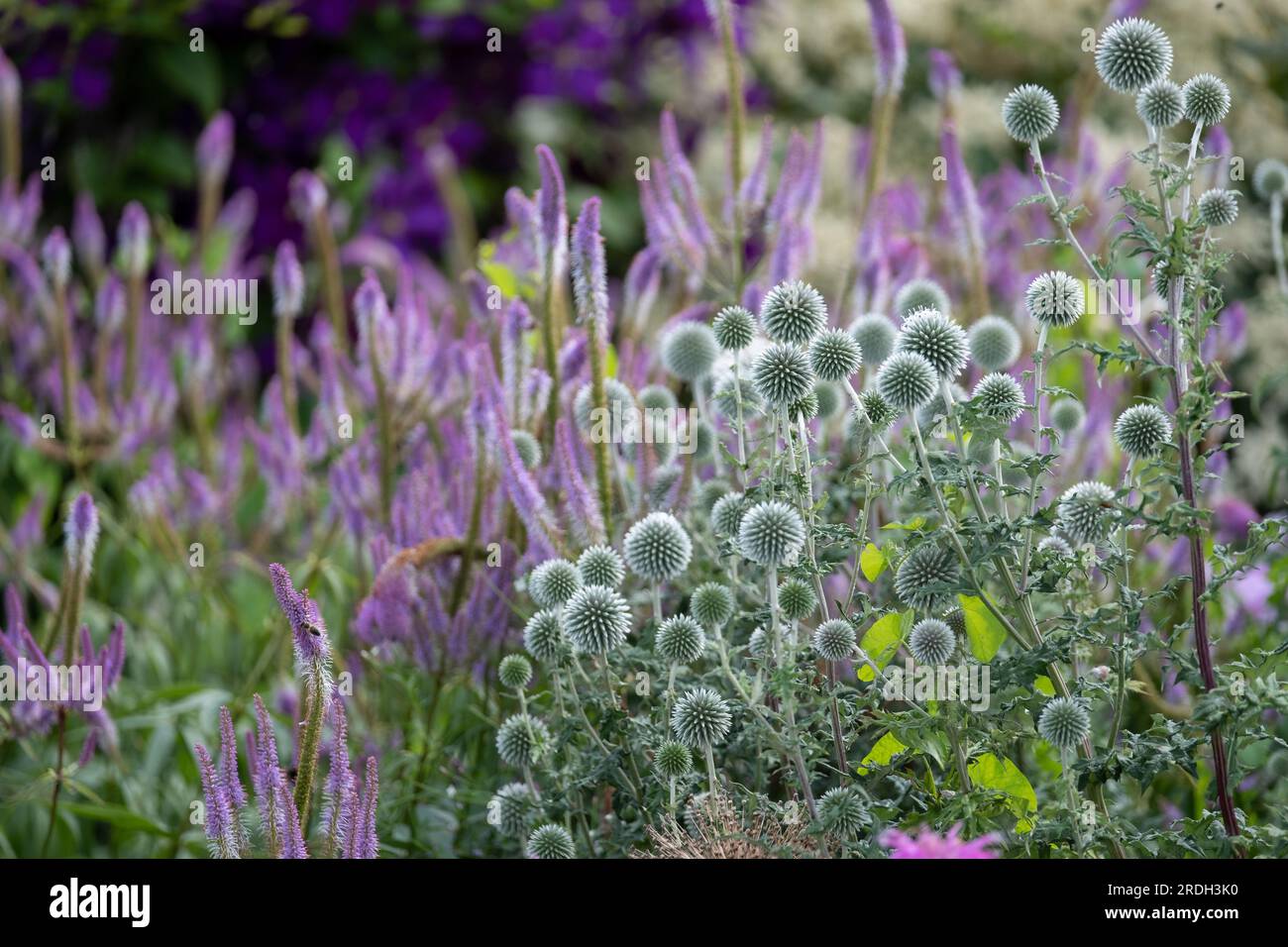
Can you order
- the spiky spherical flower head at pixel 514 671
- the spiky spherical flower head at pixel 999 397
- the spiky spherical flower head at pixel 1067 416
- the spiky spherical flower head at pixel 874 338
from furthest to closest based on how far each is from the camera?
the spiky spherical flower head at pixel 1067 416, the spiky spherical flower head at pixel 874 338, the spiky spherical flower head at pixel 514 671, the spiky spherical flower head at pixel 999 397

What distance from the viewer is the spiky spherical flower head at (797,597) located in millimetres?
2027

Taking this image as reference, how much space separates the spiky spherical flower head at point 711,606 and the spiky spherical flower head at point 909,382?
0.36 meters

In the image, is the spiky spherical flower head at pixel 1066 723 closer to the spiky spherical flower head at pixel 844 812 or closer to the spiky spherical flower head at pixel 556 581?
the spiky spherical flower head at pixel 844 812

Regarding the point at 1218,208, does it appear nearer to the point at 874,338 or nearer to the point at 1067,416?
the point at 874,338

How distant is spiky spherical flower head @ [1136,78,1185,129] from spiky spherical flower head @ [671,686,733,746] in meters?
0.98

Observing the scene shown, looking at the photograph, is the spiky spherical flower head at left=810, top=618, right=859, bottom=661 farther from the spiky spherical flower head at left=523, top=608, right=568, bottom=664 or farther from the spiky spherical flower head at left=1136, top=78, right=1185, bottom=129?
the spiky spherical flower head at left=1136, top=78, right=1185, bottom=129

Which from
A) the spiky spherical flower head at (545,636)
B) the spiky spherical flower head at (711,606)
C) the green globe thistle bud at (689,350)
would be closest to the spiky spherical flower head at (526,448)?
the green globe thistle bud at (689,350)

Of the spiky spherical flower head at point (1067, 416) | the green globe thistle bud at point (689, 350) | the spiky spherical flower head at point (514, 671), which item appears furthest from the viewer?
the spiky spherical flower head at point (1067, 416)

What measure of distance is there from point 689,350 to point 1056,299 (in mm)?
697

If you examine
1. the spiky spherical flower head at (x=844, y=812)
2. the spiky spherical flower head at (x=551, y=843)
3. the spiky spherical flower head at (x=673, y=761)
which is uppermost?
the spiky spherical flower head at (x=673, y=761)

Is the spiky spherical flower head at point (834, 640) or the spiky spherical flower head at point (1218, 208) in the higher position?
the spiky spherical flower head at point (1218, 208)

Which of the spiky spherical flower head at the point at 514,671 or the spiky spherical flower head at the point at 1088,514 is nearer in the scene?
the spiky spherical flower head at the point at 1088,514
